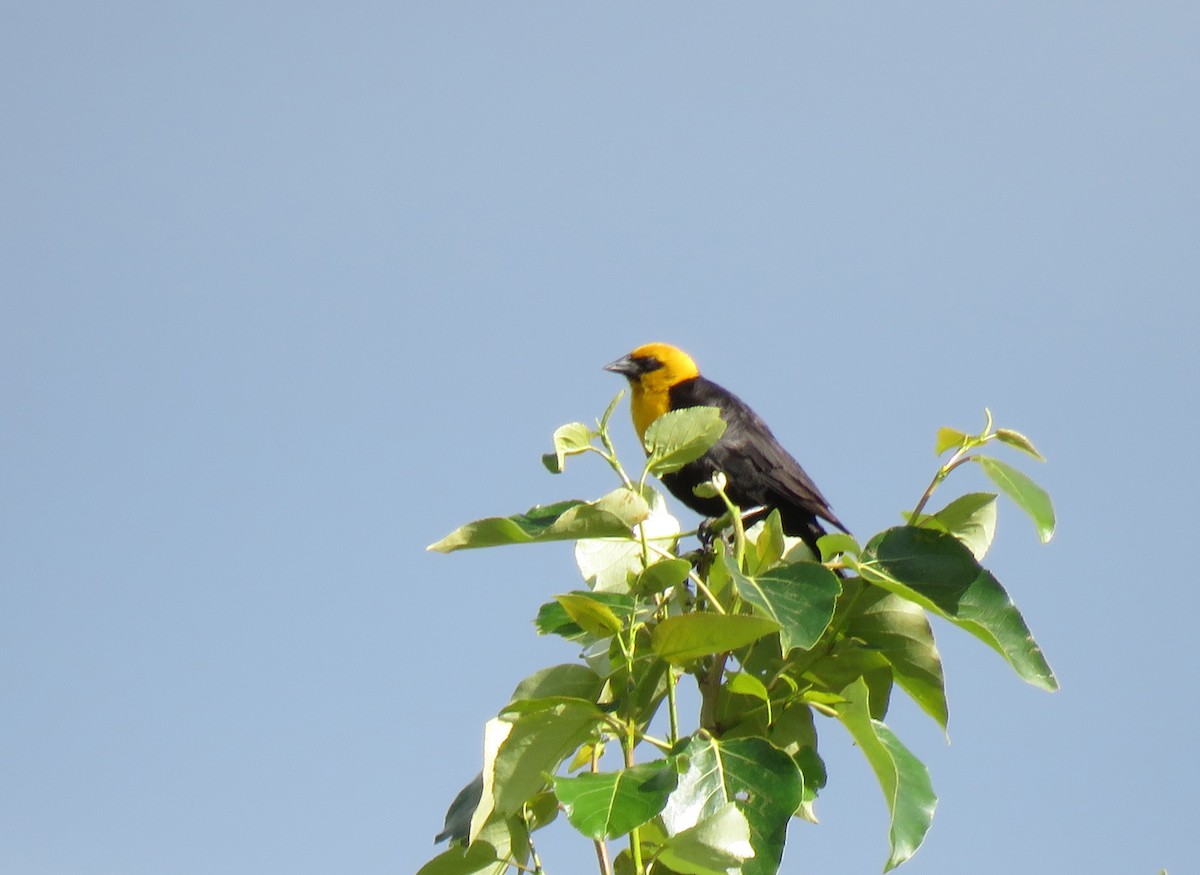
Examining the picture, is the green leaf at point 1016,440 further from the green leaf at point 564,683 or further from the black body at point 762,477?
the black body at point 762,477

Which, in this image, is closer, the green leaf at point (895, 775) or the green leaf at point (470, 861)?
the green leaf at point (895, 775)

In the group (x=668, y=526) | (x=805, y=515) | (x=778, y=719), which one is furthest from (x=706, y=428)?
(x=805, y=515)

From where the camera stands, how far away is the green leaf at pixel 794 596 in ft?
5.48

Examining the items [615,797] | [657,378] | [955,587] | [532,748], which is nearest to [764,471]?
[657,378]

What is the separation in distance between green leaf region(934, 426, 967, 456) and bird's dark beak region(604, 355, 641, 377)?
361 centimetres

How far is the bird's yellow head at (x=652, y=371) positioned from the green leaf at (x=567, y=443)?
3.37 m

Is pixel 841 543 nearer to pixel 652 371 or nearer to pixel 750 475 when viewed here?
pixel 750 475

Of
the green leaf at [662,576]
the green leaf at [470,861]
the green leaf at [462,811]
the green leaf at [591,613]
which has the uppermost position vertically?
the green leaf at [662,576]

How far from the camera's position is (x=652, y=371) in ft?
18.4

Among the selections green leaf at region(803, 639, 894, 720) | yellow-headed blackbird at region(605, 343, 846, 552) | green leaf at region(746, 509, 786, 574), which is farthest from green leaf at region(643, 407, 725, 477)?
yellow-headed blackbird at region(605, 343, 846, 552)

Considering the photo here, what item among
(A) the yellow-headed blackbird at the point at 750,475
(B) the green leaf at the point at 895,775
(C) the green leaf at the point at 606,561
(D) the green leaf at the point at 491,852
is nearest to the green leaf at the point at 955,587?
(B) the green leaf at the point at 895,775

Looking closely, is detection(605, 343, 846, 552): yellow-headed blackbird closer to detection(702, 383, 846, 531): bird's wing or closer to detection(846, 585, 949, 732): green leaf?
detection(702, 383, 846, 531): bird's wing

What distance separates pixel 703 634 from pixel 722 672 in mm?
204

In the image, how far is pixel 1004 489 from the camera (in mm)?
2094
